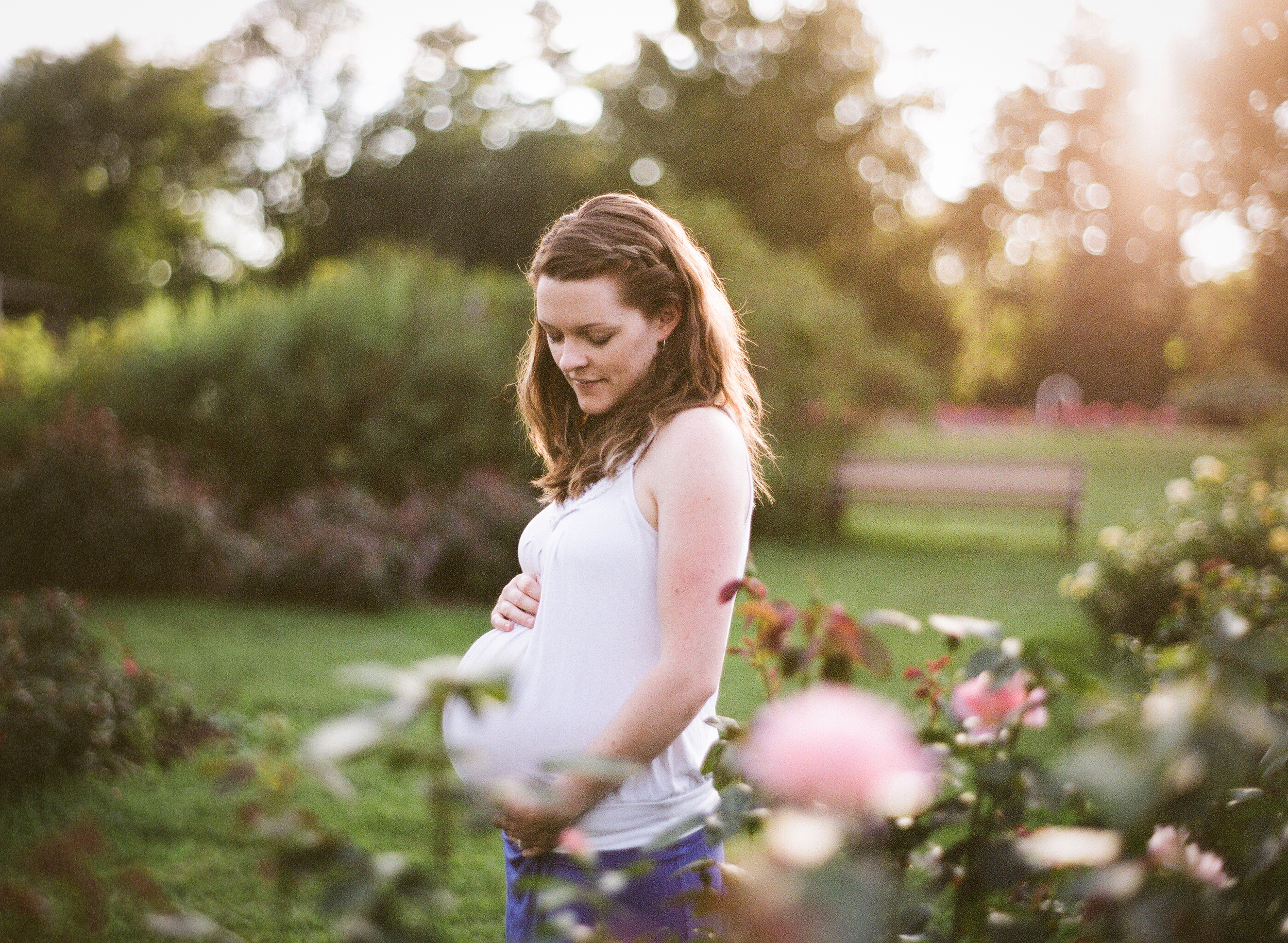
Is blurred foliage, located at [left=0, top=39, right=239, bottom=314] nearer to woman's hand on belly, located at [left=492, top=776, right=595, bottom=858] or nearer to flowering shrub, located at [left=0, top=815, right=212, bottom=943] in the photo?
woman's hand on belly, located at [left=492, top=776, right=595, bottom=858]

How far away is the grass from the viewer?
3.64m

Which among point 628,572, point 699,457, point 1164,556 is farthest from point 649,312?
point 1164,556

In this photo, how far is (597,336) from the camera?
5.49 ft

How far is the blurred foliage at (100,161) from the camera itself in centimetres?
3312

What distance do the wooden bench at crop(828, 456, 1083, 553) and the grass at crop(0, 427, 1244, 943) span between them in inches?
12.3

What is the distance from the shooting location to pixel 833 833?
2.22ft

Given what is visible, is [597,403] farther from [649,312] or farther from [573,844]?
[573,844]

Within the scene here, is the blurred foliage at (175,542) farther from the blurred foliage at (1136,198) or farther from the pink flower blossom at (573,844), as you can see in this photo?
the blurred foliage at (1136,198)

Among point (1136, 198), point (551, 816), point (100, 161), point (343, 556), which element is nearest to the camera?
point (551, 816)

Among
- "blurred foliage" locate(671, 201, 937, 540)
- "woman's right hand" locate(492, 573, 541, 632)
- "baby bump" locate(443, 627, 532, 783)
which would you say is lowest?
"baby bump" locate(443, 627, 532, 783)

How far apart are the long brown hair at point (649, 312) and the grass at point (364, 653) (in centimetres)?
43

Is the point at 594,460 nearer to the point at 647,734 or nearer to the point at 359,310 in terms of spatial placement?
the point at 647,734

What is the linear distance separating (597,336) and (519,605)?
0.52m

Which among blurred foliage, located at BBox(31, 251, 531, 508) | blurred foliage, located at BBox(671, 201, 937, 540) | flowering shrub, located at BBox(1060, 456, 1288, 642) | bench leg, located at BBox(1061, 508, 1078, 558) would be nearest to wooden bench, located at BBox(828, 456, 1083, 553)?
bench leg, located at BBox(1061, 508, 1078, 558)
